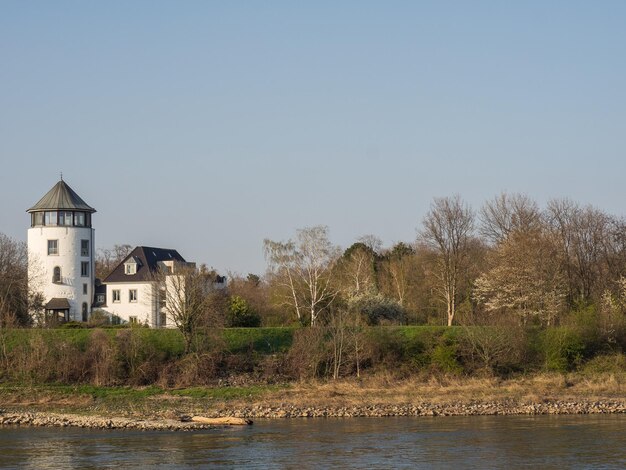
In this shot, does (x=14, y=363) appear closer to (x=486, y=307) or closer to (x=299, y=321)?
(x=299, y=321)

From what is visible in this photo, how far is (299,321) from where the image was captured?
69.4m

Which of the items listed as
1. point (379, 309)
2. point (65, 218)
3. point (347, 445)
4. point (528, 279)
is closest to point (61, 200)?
point (65, 218)

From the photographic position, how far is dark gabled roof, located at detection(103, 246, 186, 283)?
78.9 m

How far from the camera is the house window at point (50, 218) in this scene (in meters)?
75.8

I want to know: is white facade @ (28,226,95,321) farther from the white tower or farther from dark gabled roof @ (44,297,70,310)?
dark gabled roof @ (44,297,70,310)

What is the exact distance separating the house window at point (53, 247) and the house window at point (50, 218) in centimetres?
146

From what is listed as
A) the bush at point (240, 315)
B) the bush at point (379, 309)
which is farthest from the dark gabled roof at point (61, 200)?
the bush at point (379, 309)

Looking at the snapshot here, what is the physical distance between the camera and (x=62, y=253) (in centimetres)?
7538

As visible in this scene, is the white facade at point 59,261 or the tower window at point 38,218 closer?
the white facade at point 59,261

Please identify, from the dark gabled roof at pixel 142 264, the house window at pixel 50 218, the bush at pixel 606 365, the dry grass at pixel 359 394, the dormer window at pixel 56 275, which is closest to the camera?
the dry grass at pixel 359 394

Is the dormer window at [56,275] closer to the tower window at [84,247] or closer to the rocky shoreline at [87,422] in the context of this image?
the tower window at [84,247]

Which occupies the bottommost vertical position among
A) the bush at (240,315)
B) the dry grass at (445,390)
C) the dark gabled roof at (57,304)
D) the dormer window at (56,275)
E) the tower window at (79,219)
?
the dry grass at (445,390)

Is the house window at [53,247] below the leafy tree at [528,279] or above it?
above

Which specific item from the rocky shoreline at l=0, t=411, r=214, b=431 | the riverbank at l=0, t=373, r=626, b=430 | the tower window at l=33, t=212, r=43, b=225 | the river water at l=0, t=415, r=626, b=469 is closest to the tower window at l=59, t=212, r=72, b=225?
the tower window at l=33, t=212, r=43, b=225
